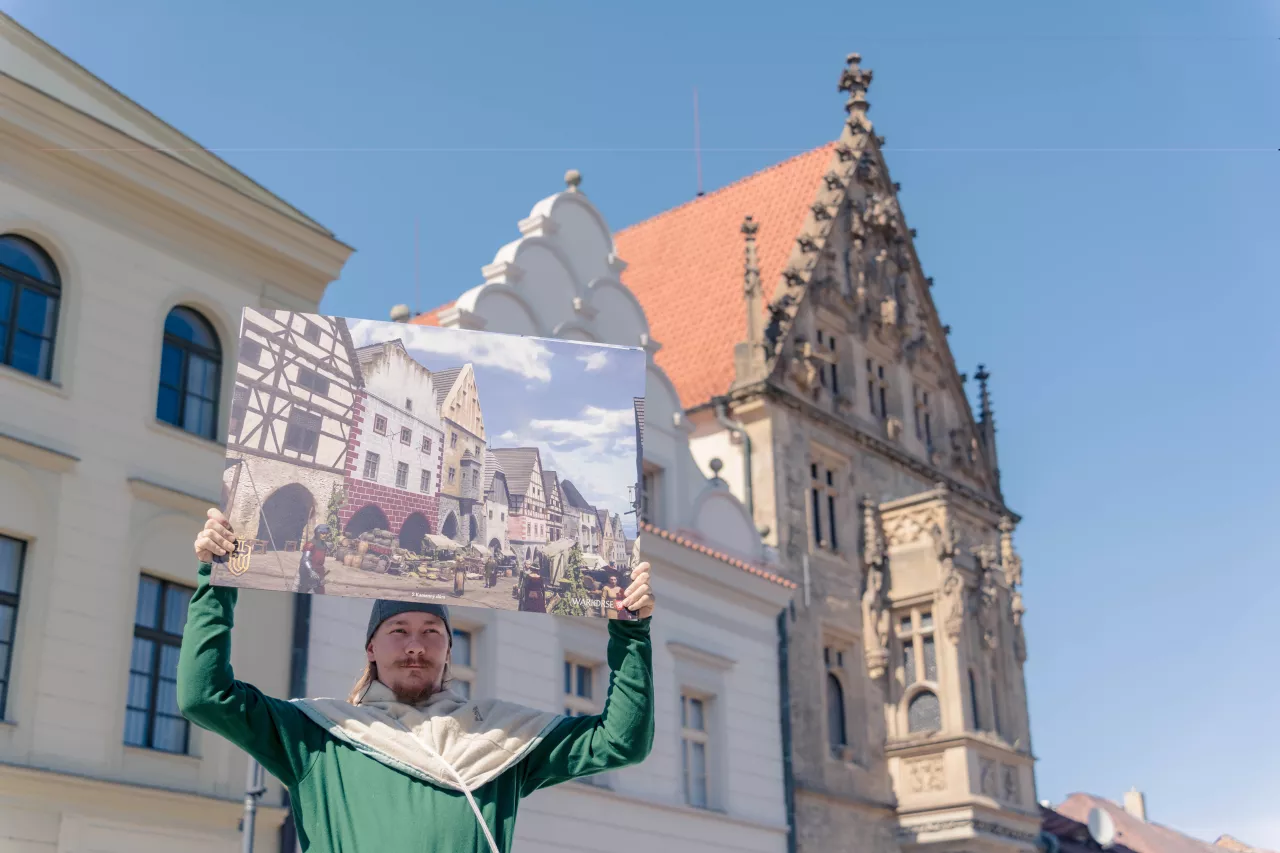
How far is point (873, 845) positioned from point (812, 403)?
19.5ft

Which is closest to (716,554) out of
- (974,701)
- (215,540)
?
(974,701)

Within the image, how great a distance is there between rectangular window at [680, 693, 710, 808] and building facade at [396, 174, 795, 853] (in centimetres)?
2

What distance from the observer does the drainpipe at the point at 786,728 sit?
18.3 m

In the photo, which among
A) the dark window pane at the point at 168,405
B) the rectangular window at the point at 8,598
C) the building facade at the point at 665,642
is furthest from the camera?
A: the building facade at the point at 665,642

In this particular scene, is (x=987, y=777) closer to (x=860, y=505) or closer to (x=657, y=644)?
(x=860, y=505)

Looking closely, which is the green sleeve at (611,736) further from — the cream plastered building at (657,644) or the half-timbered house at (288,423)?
the cream plastered building at (657,644)

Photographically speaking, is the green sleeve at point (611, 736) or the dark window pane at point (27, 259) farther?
the dark window pane at point (27, 259)

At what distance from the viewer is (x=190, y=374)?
13.2 m

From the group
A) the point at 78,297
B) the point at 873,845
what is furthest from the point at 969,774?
the point at 78,297

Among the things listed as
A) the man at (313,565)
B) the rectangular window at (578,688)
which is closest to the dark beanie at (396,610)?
the man at (313,565)

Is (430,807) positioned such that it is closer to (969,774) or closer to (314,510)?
(314,510)

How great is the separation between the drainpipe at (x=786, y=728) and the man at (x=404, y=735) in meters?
15.1

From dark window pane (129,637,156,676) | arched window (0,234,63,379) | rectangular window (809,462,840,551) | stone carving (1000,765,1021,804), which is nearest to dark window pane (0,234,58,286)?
arched window (0,234,63,379)

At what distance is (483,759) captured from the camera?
352 cm
